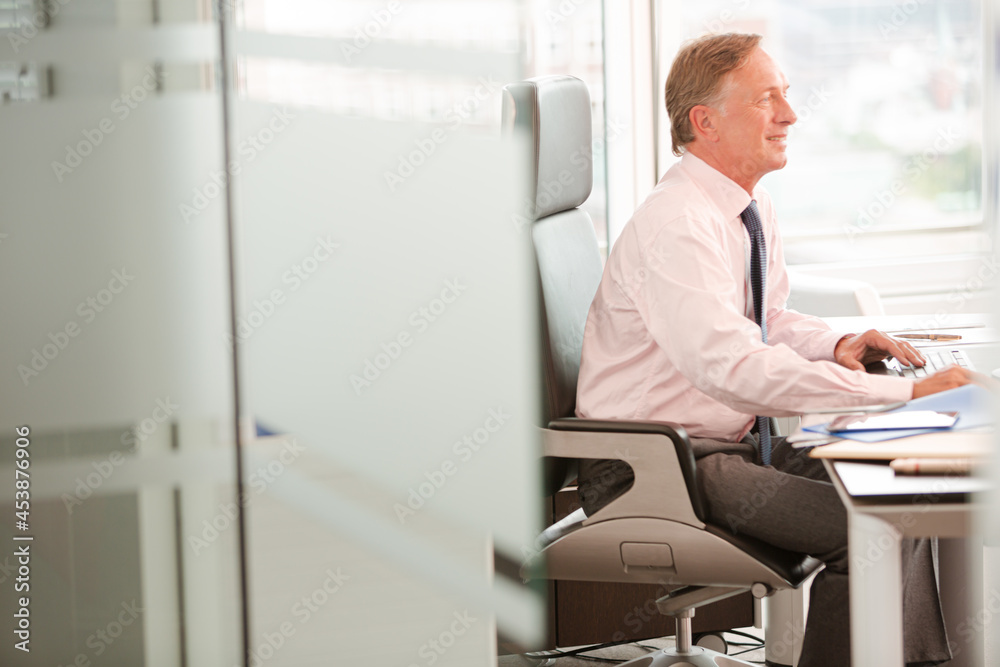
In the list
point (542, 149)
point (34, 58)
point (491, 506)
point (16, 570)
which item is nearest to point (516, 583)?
point (491, 506)

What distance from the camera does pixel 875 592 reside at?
1151mm

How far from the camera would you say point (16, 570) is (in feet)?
4.15

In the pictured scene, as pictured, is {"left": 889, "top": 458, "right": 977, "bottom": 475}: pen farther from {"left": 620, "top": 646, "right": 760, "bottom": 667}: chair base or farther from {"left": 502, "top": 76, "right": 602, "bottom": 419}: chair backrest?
{"left": 620, "top": 646, "right": 760, "bottom": 667}: chair base

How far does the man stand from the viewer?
159 centimetres

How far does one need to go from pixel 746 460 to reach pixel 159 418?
3.16 ft

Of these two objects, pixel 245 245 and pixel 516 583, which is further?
pixel 516 583

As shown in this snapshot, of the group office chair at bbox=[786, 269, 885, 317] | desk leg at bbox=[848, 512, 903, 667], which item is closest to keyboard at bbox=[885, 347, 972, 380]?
desk leg at bbox=[848, 512, 903, 667]

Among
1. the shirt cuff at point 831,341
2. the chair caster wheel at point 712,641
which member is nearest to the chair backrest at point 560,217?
the shirt cuff at point 831,341

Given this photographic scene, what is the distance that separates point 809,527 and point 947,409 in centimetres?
32

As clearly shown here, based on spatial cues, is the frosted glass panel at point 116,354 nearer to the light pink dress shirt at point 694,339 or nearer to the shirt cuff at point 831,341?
the light pink dress shirt at point 694,339

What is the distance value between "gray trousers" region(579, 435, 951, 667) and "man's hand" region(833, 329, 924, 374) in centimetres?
31

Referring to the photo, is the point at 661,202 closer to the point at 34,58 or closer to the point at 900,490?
the point at 900,490

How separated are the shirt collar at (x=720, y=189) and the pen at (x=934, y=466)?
0.79 m

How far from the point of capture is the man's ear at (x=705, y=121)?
6.11 ft
